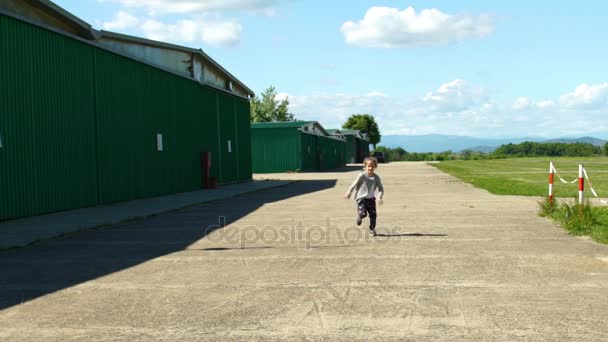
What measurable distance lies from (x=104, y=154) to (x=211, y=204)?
3.42 metres

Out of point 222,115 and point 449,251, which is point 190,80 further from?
point 449,251

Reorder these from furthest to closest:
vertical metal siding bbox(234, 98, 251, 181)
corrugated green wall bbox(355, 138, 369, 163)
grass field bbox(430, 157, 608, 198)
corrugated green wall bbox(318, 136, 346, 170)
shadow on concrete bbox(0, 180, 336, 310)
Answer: corrugated green wall bbox(355, 138, 369, 163)
corrugated green wall bbox(318, 136, 346, 170)
vertical metal siding bbox(234, 98, 251, 181)
grass field bbox(430, 157, 608, 198)
shadow on concrete bbox(0, 180, 336, 310)

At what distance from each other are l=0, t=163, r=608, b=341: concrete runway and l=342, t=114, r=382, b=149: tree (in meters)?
120

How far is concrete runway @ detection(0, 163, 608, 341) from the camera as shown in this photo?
15.3 ft

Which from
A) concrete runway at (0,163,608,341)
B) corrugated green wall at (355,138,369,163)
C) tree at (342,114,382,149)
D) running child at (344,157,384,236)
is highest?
tree at (342,114,382,149)

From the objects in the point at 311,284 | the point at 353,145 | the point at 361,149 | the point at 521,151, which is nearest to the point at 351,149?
the point at 353,145

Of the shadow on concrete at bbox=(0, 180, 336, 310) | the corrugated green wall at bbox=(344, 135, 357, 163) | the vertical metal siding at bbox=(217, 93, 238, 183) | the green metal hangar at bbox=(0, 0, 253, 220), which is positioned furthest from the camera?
the corrugated green wall at bbox=(344, 135, 357, 163)

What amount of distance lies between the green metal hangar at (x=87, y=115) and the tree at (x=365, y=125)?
106 meters

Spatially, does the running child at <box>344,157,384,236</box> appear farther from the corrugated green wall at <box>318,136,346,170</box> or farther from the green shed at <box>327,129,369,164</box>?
the green shed at <box>327,129,369,164</box>

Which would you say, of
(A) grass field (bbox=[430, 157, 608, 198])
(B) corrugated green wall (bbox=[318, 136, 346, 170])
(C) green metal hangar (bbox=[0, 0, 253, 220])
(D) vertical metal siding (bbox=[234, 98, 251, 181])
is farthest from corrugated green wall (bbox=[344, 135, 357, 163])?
(C) green metal hangar (bbox=[0, 0, 253, 220])

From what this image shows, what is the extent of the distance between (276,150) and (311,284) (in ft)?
141

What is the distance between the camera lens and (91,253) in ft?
28.3

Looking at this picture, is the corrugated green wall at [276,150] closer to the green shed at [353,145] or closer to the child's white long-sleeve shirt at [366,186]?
the green shed at [353,145]

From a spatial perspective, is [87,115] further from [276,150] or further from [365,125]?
[365,125]
